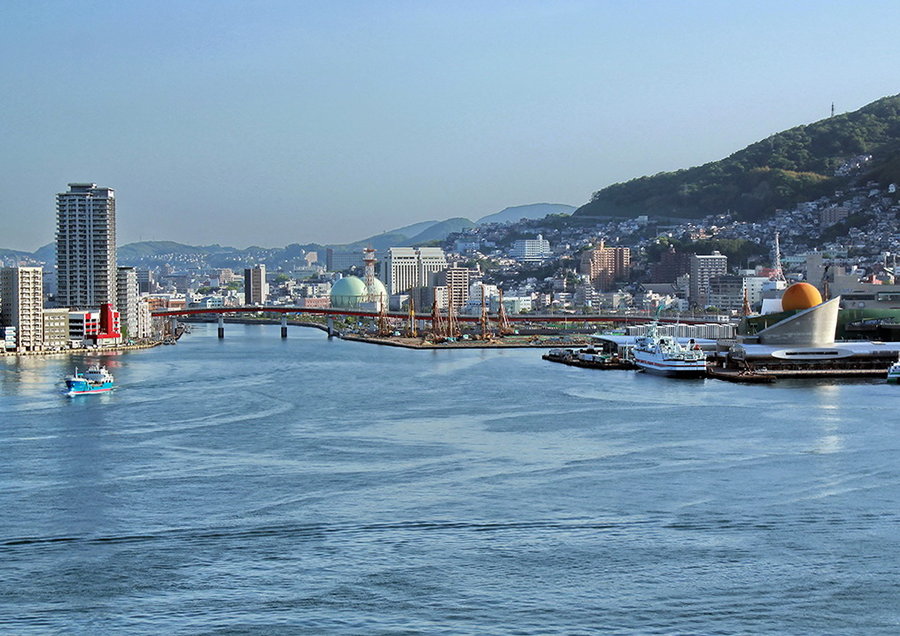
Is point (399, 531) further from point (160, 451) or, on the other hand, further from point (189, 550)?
point (160, 451)

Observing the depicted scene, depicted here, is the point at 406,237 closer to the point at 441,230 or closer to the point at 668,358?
the point at 441,230

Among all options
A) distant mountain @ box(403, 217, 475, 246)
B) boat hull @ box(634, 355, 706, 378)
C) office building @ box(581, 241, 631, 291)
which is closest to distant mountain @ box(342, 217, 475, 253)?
distant mountain @ box(403, 217, 475, 246)

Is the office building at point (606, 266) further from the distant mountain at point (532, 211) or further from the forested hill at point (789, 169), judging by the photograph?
the distant mountain at point (532, 211)

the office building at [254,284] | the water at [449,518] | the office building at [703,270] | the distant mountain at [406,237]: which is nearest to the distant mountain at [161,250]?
the distant mountain at [406,237]

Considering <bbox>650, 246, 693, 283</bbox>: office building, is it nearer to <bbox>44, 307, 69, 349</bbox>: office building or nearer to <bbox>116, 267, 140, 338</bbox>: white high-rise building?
<bbox>116, 267, 140, 338</bbox>: white high-rise building

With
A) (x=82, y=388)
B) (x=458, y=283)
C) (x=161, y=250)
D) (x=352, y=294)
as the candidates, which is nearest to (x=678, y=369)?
(x=82, y=388)
